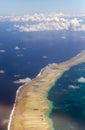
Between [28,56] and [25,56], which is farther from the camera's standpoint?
[25,56]

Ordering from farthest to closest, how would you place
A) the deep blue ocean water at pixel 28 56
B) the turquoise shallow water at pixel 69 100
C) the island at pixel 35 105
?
the deep blue ocean water at pixel 28 56 < the turquoise shallow water at pixel 69 100 < the island at pixel 35 105

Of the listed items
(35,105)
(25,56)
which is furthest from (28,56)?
(35,105)

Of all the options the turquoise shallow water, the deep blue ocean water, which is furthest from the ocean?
the turquoise shallow water

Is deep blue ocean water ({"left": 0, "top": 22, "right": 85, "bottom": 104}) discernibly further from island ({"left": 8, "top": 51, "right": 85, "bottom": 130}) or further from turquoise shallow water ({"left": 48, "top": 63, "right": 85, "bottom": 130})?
turquoise shallow water ({"left": 48, "top": 63, "right": 85, "bottom": 130})

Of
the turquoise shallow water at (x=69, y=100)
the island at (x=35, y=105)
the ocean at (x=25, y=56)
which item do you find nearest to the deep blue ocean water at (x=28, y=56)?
the ocean at (x=25, y=56)

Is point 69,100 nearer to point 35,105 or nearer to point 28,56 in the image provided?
point 35,105

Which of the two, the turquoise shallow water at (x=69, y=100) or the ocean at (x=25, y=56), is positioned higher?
the ocean at (x=25, y=56)

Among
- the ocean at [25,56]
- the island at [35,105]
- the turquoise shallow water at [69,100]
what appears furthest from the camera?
the ocean at [25,56]

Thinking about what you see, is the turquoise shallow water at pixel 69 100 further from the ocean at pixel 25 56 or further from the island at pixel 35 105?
the ocean at pixel 25 56
